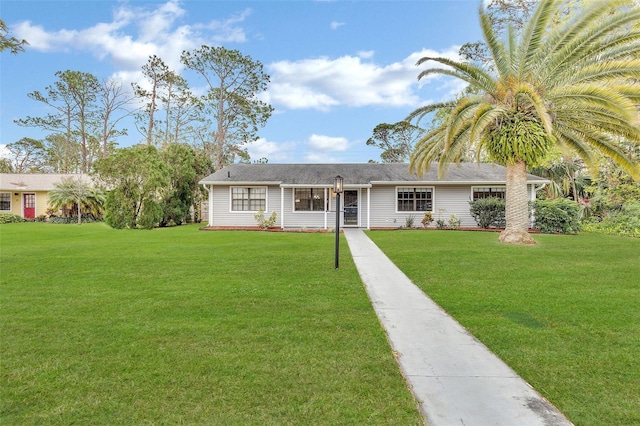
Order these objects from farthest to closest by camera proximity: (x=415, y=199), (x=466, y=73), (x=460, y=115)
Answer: (x=415, y=199)
(x=466, y=73)
(x=460, y=115)

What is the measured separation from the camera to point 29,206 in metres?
25.0

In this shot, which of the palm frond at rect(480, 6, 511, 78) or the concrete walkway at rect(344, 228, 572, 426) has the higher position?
the palm frond at rect(480, 6, 511, 78)

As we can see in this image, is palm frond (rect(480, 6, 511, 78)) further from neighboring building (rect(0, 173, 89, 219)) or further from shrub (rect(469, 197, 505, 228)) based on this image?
neighboring building (rect(0, 173, 89, 219))

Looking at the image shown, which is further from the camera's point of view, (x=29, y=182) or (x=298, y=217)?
(x=29, y=182)

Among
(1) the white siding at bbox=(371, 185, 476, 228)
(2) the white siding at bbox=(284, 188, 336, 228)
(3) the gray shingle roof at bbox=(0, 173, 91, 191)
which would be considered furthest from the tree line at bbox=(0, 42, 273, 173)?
(1) the white siding at bbox=(371, 185, 476, 228)

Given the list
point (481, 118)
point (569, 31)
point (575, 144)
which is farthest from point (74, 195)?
point (575, 144)

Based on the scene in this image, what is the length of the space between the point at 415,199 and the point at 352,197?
130 inches

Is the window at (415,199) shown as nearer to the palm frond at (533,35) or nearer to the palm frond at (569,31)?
the palm frond at (533,35)

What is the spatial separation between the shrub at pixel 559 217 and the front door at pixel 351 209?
8.45 meters

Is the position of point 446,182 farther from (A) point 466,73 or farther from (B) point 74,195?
(B) point 74,195

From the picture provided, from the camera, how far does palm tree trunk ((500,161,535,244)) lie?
440 inches

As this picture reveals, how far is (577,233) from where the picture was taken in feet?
47.5

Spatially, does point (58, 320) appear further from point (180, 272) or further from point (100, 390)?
point (180, 272)

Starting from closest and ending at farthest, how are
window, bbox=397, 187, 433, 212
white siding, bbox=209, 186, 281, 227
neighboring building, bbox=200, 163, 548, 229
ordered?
neighboring building, bbox=200, 163, 548, 229 < window, bbox=397, 187, 433, 212 < white siding, bbox=209, 186, 281, 227
